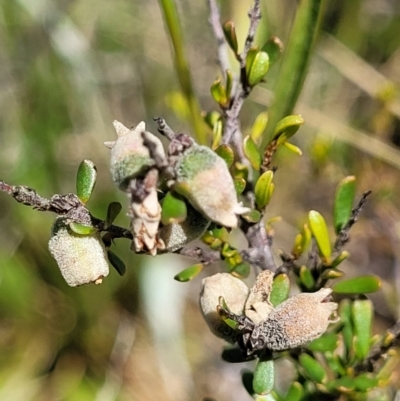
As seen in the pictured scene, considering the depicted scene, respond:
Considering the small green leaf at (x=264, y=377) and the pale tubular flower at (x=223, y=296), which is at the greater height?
the pale tubular flower at (x=223, y=296)

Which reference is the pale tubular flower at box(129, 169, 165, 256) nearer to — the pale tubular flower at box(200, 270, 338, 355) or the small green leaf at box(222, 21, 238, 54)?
the pale tubular flower at box(200, 270, 338, 355)

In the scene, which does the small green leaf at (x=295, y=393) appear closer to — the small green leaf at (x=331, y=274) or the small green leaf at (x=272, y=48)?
the small green leaf at (x=331, y=274)

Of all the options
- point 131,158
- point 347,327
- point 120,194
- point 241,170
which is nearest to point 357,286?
point 347,327

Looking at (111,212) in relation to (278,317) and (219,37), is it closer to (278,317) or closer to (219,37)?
(278,317)

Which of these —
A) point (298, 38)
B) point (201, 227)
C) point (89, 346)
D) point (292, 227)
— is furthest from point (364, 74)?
point (201, 227)

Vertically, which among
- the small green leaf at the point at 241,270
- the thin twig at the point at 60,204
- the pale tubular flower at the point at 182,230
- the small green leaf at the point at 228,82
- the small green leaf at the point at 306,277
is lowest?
the small green leaf at the point at 306,277

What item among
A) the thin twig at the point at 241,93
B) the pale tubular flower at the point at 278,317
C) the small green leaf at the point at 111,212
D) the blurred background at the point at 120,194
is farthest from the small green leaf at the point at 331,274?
the blurred background at the point at 120,194
